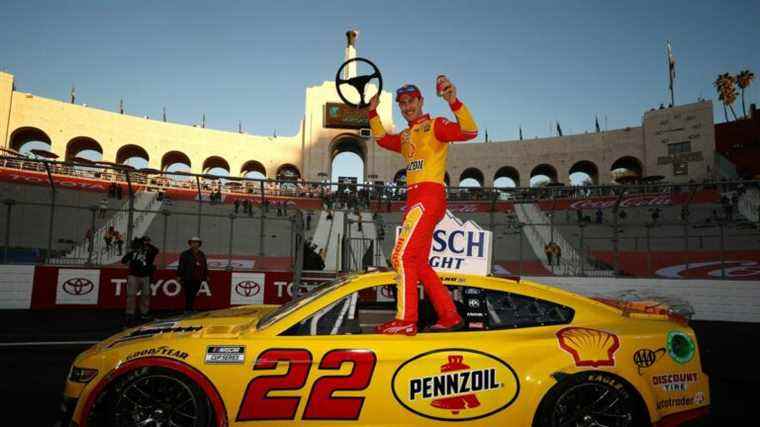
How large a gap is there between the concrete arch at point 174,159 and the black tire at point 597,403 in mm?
41930

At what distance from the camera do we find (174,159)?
1658 inches

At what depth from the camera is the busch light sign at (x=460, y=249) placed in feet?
11.1

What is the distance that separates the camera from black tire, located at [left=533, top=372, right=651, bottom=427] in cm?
258

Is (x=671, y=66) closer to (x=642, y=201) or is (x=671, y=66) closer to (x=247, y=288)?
(x=642, y=201)

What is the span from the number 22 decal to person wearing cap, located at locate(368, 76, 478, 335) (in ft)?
1.02

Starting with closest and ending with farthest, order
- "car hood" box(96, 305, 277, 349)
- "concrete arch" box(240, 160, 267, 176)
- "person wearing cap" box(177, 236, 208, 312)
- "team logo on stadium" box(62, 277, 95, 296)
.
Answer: "car hood" box(96, 305, 277, 349) < "person wearing cap" box(177, 236, 208, 312) < "team logo on stadium" box(62, 277, 95, 296) < "concrete arch" box(240, 160, 267, 176)

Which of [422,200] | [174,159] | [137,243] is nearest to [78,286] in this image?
[137,243]

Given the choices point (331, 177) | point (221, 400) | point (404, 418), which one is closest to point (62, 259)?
point (221, 400)

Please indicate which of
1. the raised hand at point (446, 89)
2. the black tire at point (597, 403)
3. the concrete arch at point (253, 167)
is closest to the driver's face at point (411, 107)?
the raised hand at point (446, 89)

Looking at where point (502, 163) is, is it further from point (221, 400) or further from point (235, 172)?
point (221, 400)

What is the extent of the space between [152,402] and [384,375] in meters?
1.46

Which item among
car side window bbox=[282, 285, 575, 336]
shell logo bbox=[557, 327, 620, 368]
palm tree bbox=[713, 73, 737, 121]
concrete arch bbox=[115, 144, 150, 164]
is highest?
palm tree bbox=[713, 73, 737, 121]

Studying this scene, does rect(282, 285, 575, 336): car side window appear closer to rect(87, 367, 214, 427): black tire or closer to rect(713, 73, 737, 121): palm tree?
rect(87, 367, 214, 427): black tire

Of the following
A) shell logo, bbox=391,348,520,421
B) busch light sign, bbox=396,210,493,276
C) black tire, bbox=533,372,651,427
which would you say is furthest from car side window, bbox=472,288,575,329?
busch light sign, bbox=396,210,493,276
